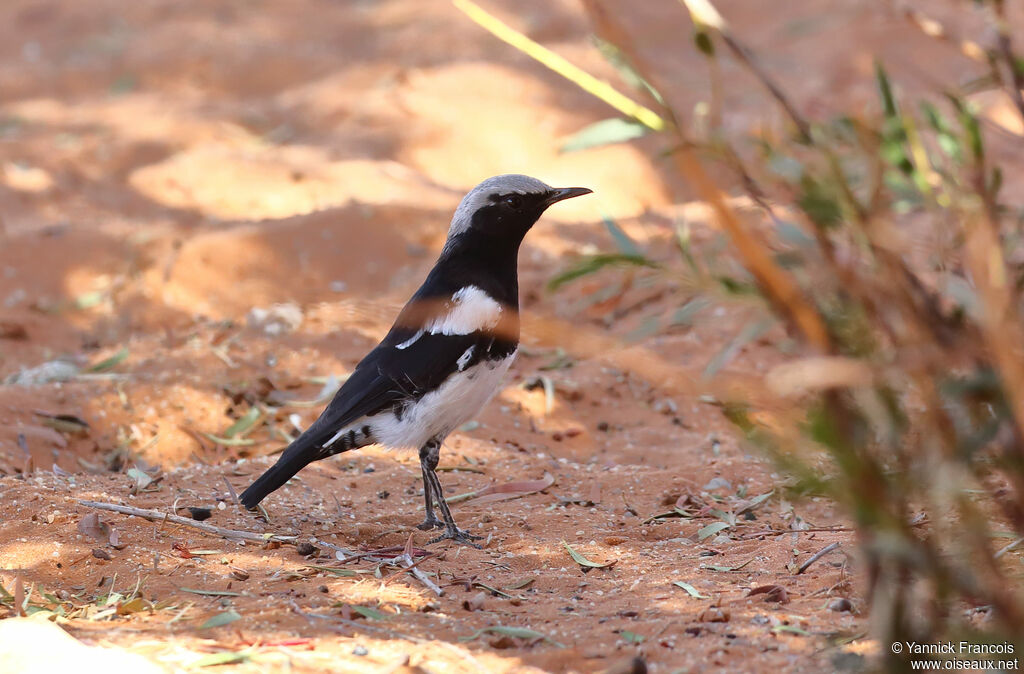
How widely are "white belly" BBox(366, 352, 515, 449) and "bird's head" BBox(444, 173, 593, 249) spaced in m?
0.55

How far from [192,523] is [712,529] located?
1.88 metres

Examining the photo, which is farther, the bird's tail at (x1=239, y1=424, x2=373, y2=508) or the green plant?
the bird's tail at (x1=239, y1=424, x2=373, y2=508)

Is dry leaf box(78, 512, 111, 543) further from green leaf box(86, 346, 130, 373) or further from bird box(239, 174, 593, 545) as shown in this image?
green leaf box(86, 346, 130, 373)

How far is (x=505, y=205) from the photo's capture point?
14.6ft

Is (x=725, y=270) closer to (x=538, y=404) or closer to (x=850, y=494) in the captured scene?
(x=850, y=494)

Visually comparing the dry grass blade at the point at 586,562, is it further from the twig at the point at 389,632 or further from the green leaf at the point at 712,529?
the twig at the point at 389,632

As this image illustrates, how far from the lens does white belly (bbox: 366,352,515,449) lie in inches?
166

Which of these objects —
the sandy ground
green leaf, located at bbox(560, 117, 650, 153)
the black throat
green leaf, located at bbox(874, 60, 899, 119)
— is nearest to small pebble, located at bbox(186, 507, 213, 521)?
the sandy ground

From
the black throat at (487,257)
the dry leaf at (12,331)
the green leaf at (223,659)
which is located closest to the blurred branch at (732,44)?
the green leaf at (223,659)

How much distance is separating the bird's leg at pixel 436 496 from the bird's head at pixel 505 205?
90 centimetres

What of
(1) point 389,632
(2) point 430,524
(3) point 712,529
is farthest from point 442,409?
(1) point 389,632

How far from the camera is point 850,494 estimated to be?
177 centimetres

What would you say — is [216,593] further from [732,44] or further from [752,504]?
[732,44]

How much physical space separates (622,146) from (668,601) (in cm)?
591
